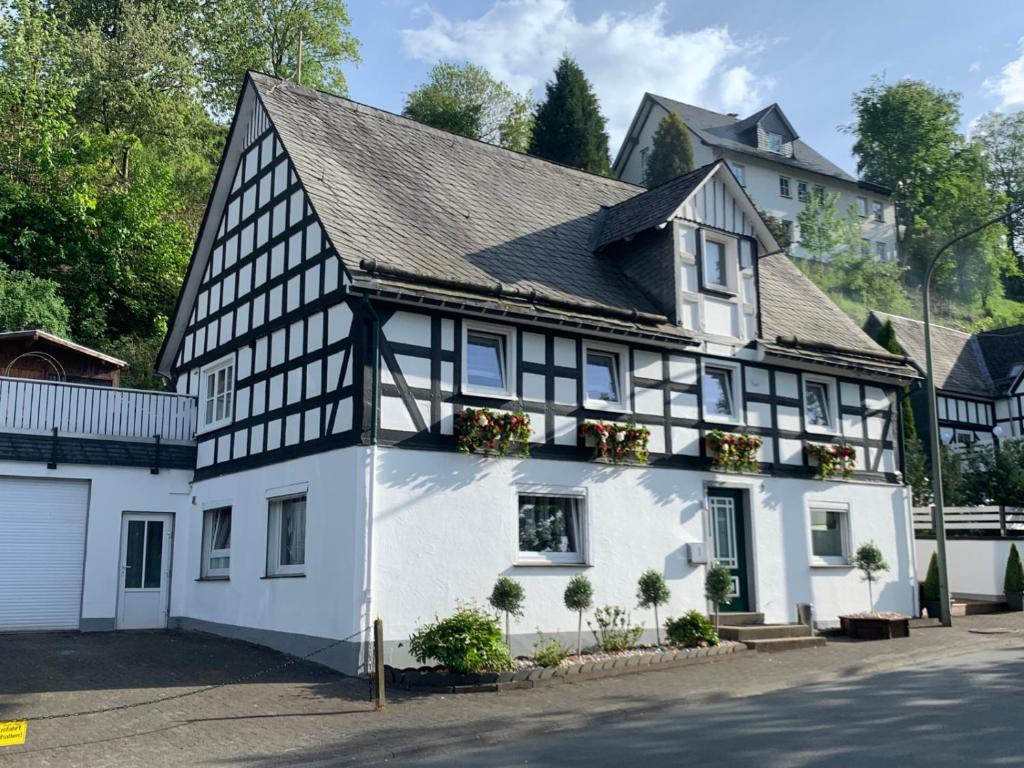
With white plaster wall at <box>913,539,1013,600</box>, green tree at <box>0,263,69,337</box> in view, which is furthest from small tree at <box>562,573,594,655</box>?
green tree at <box>0,263,69,337</box>

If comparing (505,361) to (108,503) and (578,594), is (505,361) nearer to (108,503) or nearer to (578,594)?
(578,594)

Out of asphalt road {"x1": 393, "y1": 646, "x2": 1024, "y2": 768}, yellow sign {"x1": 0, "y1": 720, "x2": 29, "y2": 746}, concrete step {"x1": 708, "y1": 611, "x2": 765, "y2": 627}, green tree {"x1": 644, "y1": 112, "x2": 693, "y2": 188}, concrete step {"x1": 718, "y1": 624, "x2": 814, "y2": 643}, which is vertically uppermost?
green tree {"x1": 644, "y1": 112, "x2": 693, "y2": 188}

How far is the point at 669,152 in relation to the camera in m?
55.9

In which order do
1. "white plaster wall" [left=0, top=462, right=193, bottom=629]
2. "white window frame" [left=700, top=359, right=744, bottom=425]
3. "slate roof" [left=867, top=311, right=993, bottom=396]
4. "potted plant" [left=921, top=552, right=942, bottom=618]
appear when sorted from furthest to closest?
"slate roof" [left=867, top=311, right=993, bottom=396], "potted plant" [left=921, top=552, right=942, bottom=618], "white plaster wall" [left=0, top=462, right=193, bottom=629], "white window frame" [left=700, top=359, right=744, bottom=425]

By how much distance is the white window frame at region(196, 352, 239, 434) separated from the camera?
1972 cm

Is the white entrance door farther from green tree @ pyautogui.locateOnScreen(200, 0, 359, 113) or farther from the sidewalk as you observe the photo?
green tree @ pyautogui.locateOnScreen(200, 0, 359, 113)

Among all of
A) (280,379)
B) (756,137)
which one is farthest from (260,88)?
(756,137)

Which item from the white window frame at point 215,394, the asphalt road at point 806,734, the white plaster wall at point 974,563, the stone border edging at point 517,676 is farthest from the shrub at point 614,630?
the white plaster wall at point 974,563

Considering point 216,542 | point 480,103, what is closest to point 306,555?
point 216,542

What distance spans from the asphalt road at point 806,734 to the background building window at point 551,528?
173 inches

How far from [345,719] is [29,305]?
21.7 m

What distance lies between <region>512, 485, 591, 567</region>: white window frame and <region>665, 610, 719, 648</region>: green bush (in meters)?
1.73

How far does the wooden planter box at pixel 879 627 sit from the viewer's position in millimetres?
18406

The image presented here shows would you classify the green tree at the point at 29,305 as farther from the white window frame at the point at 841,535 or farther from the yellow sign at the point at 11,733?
the white window frame at the point at 841,535
